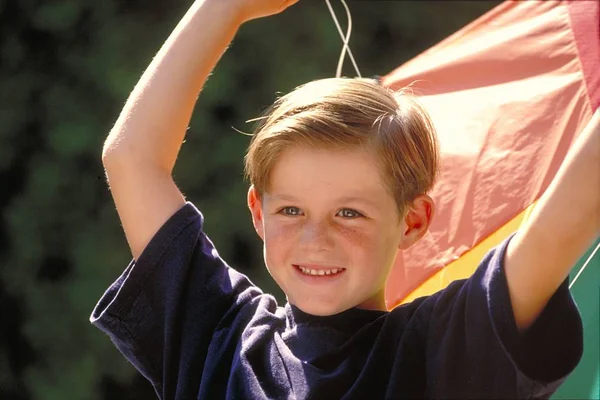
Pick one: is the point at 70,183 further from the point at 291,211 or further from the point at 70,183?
the point at 291,211

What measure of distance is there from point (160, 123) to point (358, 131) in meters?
0.27

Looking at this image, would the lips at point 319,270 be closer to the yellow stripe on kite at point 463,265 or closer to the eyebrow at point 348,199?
the eyebrow at point 348,199

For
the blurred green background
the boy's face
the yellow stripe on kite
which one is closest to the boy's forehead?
the boy's face

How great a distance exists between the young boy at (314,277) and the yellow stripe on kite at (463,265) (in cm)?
46

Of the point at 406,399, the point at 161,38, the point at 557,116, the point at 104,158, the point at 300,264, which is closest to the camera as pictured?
the point at 406,399

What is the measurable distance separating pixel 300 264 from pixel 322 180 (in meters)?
0.11

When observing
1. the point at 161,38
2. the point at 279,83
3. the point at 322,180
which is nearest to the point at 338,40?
the point at 279,83

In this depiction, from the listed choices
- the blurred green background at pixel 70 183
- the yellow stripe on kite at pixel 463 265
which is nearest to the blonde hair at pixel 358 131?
the yellow stripe on kite at pixel 463 265

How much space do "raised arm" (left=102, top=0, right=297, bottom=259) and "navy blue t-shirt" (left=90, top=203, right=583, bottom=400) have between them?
0.04m

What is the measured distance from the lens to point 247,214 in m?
2.84

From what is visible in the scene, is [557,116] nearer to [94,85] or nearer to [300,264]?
[300,264]

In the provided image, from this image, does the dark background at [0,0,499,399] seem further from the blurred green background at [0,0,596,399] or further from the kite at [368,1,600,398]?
the kite at [368,1,600,398]

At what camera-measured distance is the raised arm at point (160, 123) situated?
1.41 meters

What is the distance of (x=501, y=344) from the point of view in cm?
112
